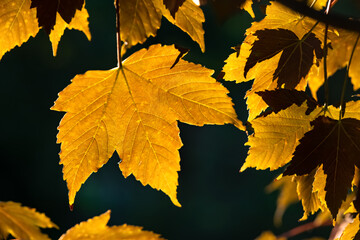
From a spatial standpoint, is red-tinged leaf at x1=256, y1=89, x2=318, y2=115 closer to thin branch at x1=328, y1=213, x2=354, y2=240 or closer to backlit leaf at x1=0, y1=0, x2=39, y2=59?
thin branch at x1=328, y1=213, x2=354, y2=240

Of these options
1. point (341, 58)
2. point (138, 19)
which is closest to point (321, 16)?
point (138, 19)

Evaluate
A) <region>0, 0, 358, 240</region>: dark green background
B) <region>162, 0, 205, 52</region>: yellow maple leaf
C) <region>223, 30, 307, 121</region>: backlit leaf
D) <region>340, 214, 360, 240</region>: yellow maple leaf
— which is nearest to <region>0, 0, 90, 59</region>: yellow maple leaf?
<region>162, 0, 205, 52</region>: yellow maple leaf

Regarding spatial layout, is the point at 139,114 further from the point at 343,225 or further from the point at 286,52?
the point at 343,225

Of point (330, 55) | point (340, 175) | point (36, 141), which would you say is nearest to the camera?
point (340, 175)

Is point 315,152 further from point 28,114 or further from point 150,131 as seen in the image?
point 28,114

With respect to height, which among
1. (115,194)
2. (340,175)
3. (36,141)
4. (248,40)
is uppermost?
(248,40)

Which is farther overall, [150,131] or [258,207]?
[258,207]

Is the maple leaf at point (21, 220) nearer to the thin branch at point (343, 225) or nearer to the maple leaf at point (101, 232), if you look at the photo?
the maple leaf at point (101, 232)

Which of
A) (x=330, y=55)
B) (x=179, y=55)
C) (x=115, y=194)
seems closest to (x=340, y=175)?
→ (x=179, y=55)
